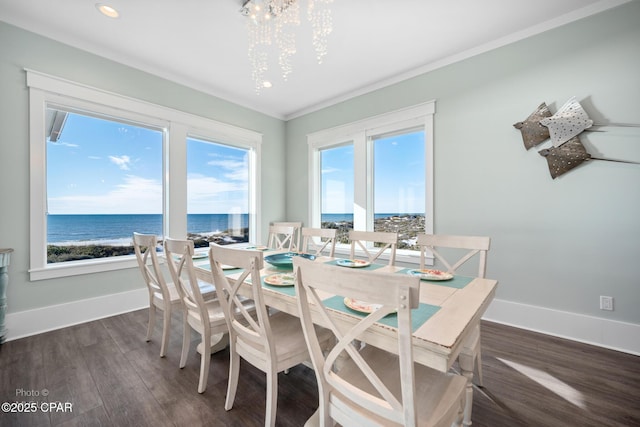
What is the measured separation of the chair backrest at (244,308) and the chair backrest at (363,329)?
289 millimetres

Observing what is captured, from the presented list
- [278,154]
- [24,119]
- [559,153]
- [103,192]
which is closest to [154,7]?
[24,119]

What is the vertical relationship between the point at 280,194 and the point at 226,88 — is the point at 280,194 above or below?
below

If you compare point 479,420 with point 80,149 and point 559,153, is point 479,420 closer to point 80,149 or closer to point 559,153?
point 559,153

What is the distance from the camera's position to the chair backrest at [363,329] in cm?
71

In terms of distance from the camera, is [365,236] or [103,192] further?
[103,192]

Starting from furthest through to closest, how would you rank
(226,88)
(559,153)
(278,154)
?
(278,154)
(226,88)
(559,153)

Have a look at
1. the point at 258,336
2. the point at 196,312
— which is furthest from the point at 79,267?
the point at 258,336

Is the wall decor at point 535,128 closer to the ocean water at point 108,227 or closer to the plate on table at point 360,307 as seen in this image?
the plate on table at point 360,307

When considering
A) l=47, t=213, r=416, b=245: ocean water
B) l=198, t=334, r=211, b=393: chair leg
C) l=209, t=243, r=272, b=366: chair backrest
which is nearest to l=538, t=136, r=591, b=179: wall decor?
l=47, t=213, r=416, b=245: ocean water

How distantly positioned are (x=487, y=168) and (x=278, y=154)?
322 centimetres

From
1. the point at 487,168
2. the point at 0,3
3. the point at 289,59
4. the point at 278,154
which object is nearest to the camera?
the point at 0,3

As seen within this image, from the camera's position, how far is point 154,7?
86.5 inches

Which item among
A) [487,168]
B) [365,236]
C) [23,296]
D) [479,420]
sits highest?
[487,168]

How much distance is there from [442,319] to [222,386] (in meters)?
1.51
